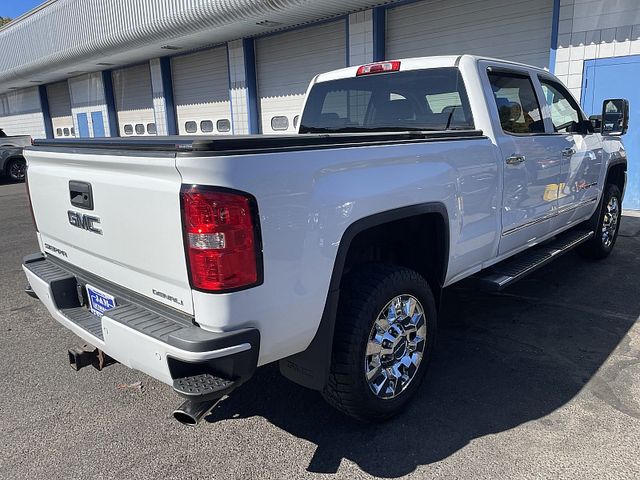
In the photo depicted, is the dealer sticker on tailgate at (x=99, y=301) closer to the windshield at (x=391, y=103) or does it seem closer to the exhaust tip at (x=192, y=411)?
the exhaust tip at (x=192, y=411)

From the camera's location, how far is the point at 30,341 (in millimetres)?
4105

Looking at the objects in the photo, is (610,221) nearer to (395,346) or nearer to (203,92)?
(395,346)

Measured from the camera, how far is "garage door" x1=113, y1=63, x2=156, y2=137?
62.0 feet

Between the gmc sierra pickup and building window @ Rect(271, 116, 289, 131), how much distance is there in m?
8.26

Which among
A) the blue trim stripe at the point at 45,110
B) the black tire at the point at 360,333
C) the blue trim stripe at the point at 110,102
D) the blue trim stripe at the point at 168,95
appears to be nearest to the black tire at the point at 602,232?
the black tire at the point at 360,333

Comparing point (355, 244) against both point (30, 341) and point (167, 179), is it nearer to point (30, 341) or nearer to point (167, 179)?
point (167, 179)

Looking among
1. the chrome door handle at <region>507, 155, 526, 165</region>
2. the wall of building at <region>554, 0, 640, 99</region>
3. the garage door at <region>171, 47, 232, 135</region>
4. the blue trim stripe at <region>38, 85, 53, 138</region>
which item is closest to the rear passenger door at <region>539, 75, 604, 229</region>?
the chrome door handle at <region>507, 155, 526, 165</region>

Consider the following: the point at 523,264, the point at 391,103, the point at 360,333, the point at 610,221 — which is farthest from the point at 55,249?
the point at 610,221

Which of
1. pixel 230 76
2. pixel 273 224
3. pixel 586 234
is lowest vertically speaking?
pixel 586 234

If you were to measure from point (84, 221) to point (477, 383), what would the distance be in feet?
8.46

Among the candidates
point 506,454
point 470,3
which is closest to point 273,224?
point 506,454

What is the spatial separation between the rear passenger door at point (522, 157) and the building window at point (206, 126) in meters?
13.5

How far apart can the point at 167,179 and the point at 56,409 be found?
75.6 inches

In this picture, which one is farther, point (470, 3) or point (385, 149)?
point (470, 3)
